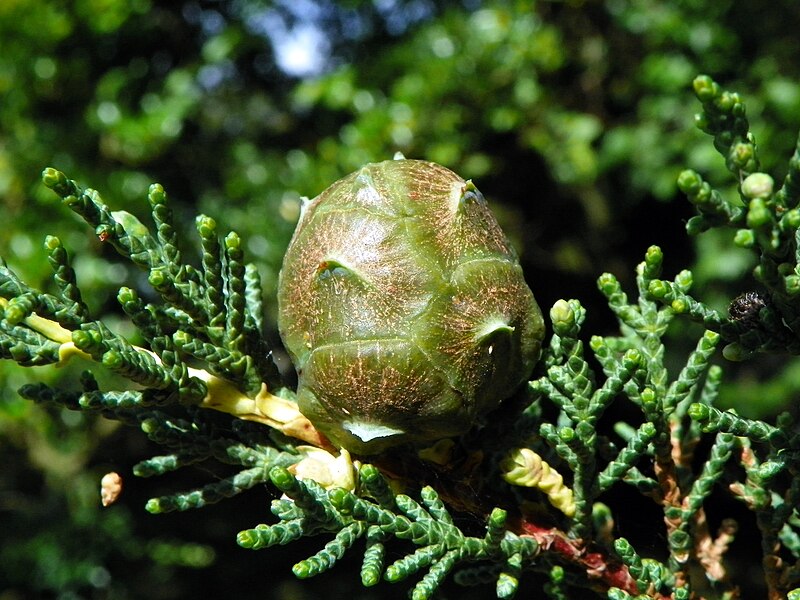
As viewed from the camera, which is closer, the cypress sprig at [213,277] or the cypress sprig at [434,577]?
the cypress sprig at [434,577]

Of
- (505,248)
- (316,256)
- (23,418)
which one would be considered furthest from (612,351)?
(23,418)

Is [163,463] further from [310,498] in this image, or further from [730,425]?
[730,425]

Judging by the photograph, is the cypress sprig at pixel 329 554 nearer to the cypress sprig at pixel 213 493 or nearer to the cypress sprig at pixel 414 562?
the cypress sprig at pixel 414 562

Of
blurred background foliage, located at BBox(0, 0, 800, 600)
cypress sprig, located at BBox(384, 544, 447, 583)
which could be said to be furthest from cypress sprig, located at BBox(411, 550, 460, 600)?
blurred background foliage, located at BBox(0, 0, 800, 600)

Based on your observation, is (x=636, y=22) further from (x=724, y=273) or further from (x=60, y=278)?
(x=60, y=278)

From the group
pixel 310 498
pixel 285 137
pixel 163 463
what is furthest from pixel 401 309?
pixel 285 137

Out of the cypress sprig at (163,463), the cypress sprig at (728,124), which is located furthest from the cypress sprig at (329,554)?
the cypress sprig at (728,124)

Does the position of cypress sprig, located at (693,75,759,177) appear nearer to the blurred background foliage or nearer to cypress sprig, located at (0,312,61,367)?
cypress sprig, located at (0,312,61,367)
